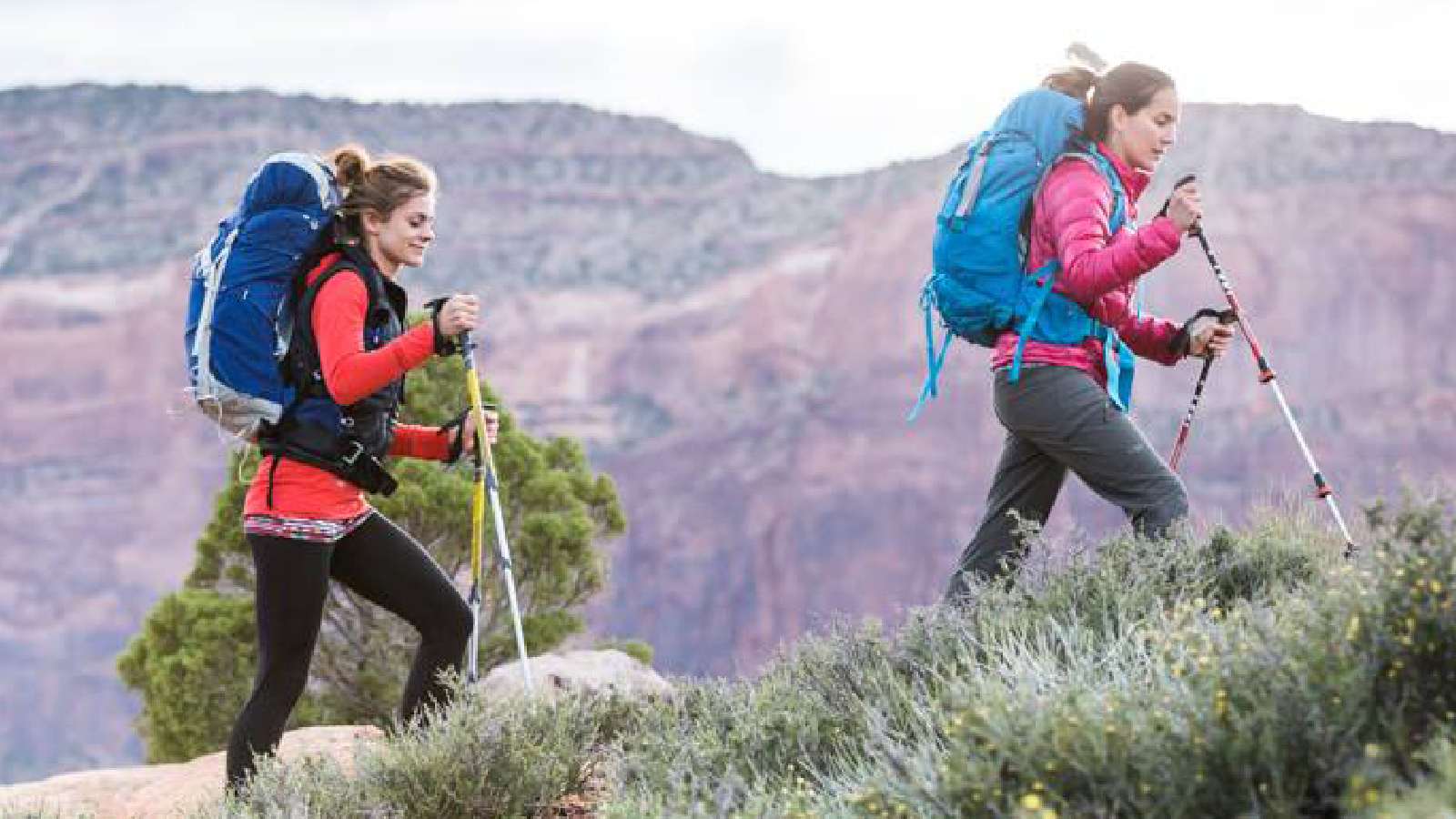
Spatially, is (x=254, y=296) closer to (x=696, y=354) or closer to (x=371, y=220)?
(x=371, y=220)

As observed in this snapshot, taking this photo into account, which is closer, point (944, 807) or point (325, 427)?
point (944, 807)

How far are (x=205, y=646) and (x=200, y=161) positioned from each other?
48962mm

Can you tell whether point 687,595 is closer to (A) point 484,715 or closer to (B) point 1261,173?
(B) point 1261,173

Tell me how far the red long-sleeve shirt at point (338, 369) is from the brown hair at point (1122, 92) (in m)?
2.02

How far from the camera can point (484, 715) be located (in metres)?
4.11

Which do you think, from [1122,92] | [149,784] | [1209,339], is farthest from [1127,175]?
[149,784]

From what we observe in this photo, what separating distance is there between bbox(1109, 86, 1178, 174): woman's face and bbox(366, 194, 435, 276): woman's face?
200 centimetres

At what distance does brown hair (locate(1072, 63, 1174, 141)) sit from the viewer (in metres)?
4.57

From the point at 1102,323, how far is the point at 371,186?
2.15 meters

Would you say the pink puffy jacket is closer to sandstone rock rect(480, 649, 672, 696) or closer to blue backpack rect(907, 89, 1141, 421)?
blue backpack rect(907, 89, 1141, 421)

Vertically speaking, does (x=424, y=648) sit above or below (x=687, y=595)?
above

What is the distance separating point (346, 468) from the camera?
4285 millimetres

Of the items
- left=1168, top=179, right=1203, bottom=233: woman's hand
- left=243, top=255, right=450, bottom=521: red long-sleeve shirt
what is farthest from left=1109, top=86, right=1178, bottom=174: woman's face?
left=243, top=255, right=450, bottom=521: red long-sleeve shirt

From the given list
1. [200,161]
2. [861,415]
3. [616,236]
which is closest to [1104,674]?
[861,415]
